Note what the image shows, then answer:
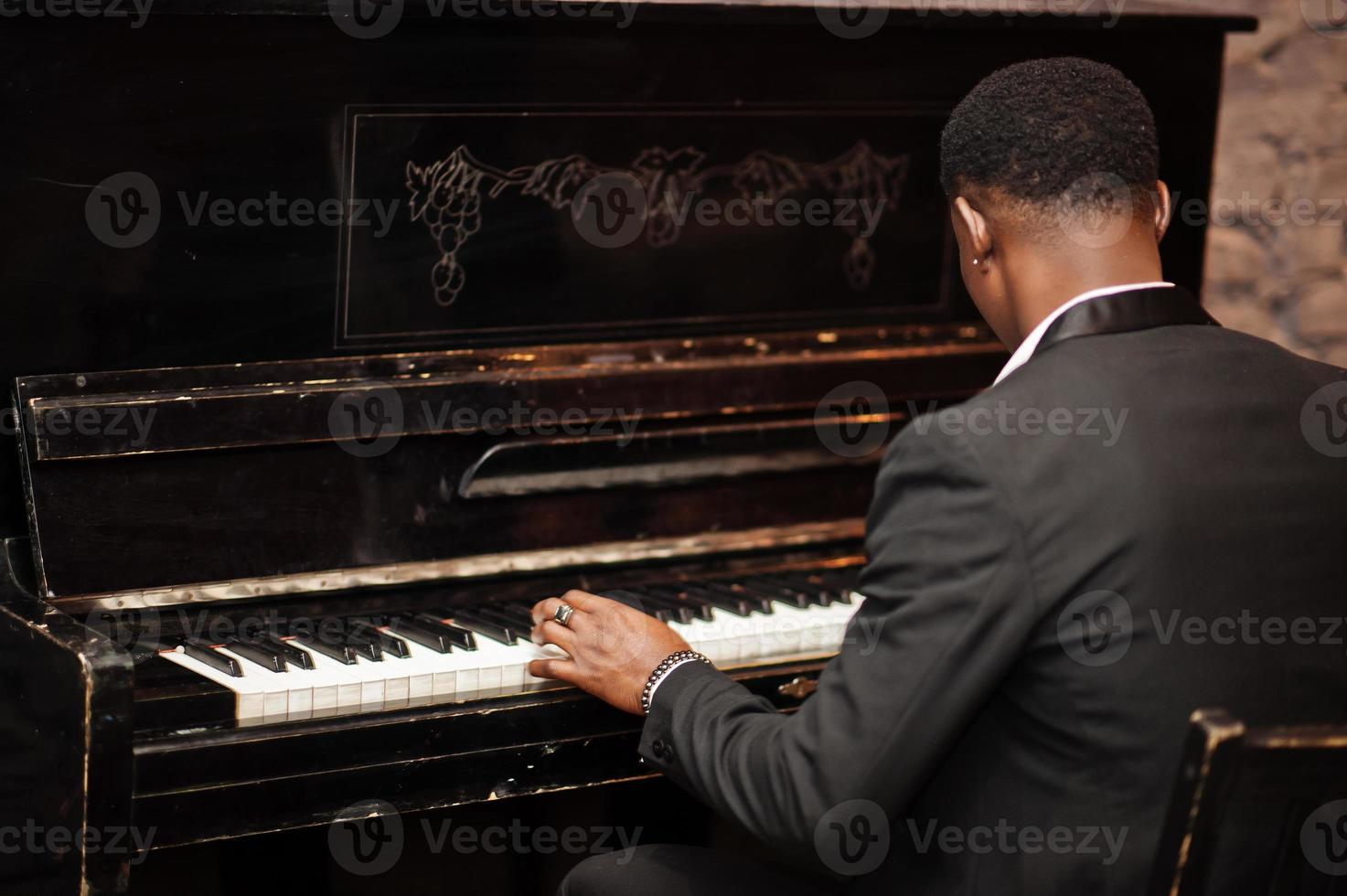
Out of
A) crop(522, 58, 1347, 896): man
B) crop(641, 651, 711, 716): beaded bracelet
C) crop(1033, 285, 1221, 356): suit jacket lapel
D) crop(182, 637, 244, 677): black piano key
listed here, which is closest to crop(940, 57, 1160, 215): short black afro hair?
crop(522, 58, 1347, 896): man

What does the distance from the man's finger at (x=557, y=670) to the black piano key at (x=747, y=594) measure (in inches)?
16.5

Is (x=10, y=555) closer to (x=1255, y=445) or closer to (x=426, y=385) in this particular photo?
(x=426, y=385)

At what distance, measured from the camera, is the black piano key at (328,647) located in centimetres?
201

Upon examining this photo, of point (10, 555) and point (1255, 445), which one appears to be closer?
point (1255, 445)

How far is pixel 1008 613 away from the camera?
141 cm

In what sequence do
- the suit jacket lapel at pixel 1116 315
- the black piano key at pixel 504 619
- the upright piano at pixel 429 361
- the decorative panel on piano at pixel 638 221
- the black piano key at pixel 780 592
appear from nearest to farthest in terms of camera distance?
1. the suit jacket lapel at pixel 1116 315
2. the upright piano at pixel 429 361
3. the black piano key at pixel 504 619
4. the decorative panel on piano at pixel 638 221
5. the black piano key at pixel 780 592

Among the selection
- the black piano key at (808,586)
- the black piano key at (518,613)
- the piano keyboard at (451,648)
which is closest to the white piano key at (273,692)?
the piano keyboard at (451,648)

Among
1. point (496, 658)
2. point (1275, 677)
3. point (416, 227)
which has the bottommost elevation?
point (496, 658)

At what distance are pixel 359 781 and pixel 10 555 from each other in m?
0.60

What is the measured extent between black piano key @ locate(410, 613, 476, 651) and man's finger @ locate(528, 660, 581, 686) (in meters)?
0.12

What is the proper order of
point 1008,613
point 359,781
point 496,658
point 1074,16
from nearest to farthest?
1. point 1008,613
2. point 359,781
3. point 496,658
4. point 1074,16

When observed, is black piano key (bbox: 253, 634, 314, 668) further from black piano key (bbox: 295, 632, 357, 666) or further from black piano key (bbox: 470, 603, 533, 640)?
black piano key (bbox: 470, 603, 533, 640)

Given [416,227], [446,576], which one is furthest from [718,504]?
[416,227]

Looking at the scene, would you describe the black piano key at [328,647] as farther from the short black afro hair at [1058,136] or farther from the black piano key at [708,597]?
the short black afro hair at [1058,136]
